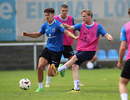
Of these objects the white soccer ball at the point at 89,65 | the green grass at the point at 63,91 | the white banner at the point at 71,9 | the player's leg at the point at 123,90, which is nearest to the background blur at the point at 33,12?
the white banner at the point at 71,9

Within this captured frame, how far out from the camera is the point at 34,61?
562 inches

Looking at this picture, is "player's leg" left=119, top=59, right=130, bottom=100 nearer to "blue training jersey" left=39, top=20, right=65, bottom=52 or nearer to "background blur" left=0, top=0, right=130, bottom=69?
"blue training jersey" left=39, top=20, right=65, bottom=52

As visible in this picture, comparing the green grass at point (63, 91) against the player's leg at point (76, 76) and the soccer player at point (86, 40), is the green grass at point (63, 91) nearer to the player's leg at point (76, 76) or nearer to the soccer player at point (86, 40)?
the player's leg at point (76, 76)

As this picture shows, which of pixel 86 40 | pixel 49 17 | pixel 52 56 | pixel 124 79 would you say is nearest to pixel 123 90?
pixel 124 79

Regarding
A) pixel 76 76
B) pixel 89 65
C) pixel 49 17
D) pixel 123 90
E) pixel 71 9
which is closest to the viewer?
pixel 123 90

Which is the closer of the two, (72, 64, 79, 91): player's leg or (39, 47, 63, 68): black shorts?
(72, 64, 79, 91): player's leg

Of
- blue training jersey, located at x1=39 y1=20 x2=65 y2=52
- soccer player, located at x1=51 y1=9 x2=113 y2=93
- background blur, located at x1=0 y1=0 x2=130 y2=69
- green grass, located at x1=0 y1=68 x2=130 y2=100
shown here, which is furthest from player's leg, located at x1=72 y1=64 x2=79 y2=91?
background blur, located at x1=0 y1=0 x2=130 y2=69

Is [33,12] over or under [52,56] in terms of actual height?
over

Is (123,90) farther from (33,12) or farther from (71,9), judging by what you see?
(33,12)

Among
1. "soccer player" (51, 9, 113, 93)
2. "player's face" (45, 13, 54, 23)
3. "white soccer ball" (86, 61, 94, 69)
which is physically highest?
"player's face" (45, 13, 54, 23)

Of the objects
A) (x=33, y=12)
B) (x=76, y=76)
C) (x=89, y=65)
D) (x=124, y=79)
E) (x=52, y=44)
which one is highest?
(x=33, y=12)

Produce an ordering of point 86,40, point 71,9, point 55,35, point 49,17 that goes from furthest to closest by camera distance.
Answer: point 71,9 < point 55,35 < point 49,17 < point 86,40

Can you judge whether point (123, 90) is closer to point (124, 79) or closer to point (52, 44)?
point (124, 79)

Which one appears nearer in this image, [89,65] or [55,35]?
[55,35]
